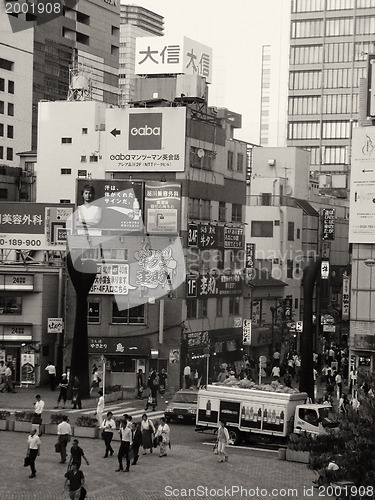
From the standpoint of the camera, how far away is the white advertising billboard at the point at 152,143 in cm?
6631

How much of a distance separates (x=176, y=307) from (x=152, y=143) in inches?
402

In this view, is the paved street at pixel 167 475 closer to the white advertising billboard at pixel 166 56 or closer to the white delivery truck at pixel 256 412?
the white delivery truck at pixel 256 412

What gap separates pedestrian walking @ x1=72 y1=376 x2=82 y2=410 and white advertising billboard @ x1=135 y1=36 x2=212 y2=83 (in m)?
28.4

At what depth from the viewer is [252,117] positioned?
145250 mm

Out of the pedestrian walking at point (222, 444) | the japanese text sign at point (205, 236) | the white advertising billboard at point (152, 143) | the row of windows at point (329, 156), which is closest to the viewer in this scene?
the pedestrian walking at point (222, 444)

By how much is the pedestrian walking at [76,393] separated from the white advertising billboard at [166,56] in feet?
93.3

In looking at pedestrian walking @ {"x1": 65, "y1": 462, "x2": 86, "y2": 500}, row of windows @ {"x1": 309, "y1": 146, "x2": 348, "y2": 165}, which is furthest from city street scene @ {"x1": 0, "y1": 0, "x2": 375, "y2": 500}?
row of windows @ {"x1": 309, "y1": 146, "x2": 348, "y2": 165}

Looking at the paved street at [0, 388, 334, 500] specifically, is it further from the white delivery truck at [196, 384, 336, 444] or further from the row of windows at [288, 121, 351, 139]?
the row of windows at [288, 121, 351, 139]

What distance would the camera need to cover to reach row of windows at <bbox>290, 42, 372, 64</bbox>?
13838cm

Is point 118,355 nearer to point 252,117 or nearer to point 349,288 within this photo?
point 349,288

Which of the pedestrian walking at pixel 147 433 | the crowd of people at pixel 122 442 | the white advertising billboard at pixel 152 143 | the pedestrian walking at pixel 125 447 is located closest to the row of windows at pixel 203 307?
the white advertising billboard at pixel 152 143

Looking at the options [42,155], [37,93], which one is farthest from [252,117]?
[42,155]

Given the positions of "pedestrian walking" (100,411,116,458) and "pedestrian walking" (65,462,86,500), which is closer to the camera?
"pedestrian walking" (65,462,86,500)

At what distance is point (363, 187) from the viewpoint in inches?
2601
